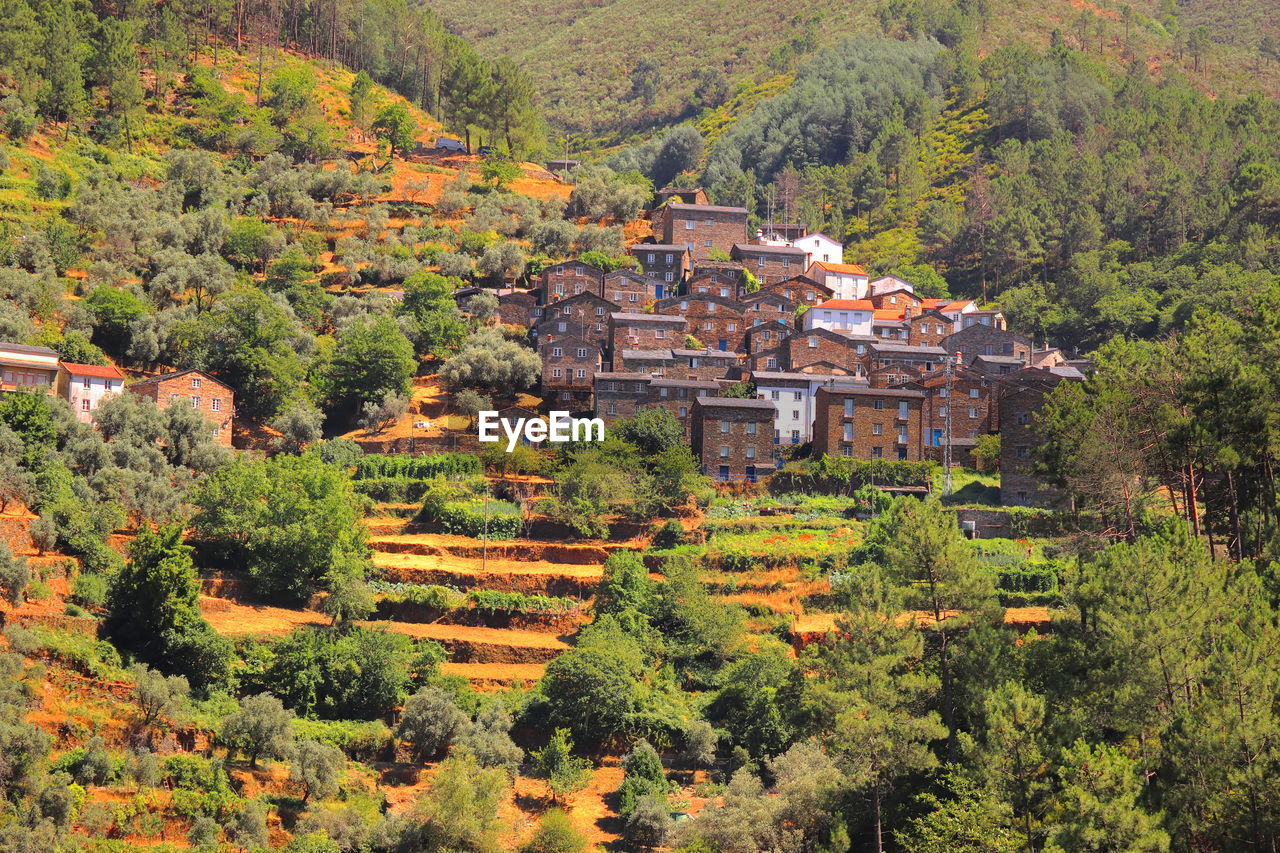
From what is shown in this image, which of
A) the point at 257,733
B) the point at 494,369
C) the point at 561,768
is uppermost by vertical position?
the point at 494,369

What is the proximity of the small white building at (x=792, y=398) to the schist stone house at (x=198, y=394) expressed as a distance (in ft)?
91.6

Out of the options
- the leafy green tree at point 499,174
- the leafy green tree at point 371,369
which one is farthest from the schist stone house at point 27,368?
the leafy green tree at point 499,174

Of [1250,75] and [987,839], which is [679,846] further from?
[1250,75]

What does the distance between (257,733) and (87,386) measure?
30689mm

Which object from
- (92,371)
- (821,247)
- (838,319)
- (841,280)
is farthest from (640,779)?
(821,247)

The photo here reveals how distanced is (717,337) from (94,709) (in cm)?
5425

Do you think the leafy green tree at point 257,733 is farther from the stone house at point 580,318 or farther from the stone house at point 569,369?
the stone house at point 580,318

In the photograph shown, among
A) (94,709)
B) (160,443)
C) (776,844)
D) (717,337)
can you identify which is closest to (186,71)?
(717,337)

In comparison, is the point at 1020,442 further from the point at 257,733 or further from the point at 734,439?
the point at 257,733

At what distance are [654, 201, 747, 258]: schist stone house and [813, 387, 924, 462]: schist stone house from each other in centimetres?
3262

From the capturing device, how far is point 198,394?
83625mm

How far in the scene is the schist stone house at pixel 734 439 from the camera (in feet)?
276

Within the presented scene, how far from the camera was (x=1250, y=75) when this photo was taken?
638ft

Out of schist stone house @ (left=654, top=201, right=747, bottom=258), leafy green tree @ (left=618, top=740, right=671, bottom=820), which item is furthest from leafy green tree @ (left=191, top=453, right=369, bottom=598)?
schist stone house @ (left=654, top=201, right=747, bottom=258)
